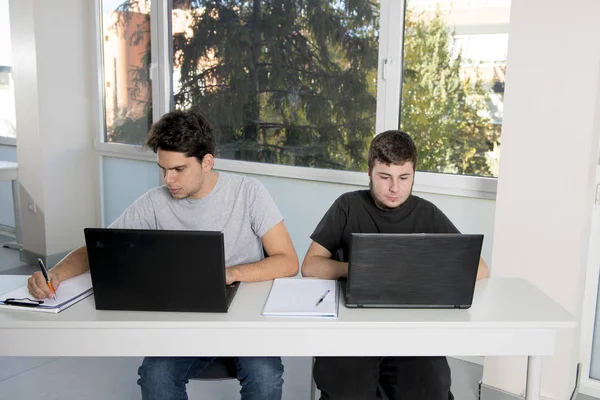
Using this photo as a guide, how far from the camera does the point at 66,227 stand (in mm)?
4234

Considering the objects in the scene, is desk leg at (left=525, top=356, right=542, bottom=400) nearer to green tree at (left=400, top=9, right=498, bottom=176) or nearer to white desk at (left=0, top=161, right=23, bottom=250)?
green tree at (left=400, top=9, right=498, bottom=176)

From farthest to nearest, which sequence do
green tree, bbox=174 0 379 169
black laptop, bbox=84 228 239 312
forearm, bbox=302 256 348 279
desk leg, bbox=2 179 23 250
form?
1. desk leg, bbox=2 179 23 250
2. green tree, bbox=174 0 379 169
3. forearm, bbox=302 256 348 279
4. black laptop, bbox=84 228 239 312

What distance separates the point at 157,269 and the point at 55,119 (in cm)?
313

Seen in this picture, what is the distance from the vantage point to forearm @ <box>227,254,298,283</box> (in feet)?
5.60

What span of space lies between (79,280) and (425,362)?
1.05 m

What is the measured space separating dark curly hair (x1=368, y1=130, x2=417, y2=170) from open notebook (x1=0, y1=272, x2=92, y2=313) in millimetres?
977

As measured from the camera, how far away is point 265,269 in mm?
1764

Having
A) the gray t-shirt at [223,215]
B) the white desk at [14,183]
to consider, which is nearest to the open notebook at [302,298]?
the gray t-shirt at [223,215]

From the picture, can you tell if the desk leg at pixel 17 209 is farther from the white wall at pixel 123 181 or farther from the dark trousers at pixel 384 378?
the dark trousers at pixel 384 378

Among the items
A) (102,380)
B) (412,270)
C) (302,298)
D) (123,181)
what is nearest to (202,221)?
(302,298)

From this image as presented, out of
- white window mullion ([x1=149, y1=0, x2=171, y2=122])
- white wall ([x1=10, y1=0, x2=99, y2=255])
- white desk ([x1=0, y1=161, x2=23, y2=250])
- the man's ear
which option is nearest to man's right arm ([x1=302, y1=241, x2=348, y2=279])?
the man's ear

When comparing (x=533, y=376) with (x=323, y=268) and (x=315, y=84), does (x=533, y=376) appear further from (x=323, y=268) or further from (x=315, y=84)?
Result: (x=315, y=84)

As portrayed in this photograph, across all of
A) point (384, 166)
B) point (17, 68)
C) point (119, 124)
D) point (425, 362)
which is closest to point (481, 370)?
point (425, 362)

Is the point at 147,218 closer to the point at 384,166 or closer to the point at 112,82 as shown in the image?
the point at 384,166
